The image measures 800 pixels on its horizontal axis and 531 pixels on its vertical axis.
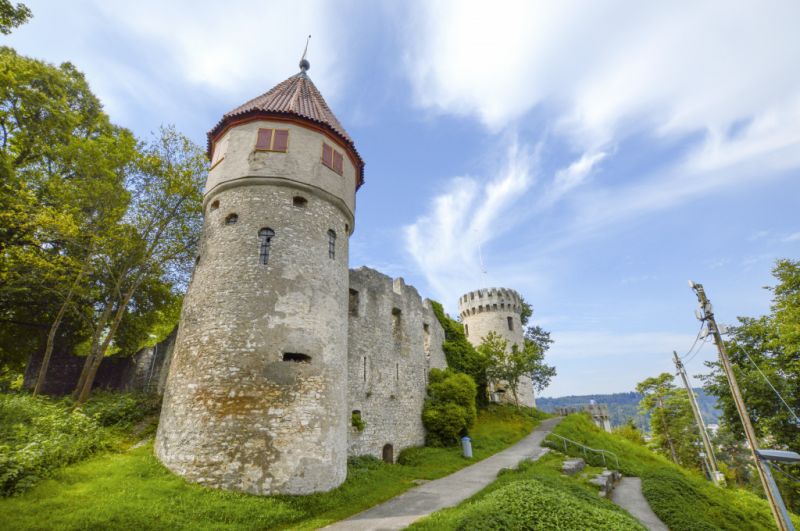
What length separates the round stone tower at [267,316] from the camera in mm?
10797

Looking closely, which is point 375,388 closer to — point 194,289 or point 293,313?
point 293,313

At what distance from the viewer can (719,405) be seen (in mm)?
24625

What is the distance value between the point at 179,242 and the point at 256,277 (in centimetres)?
946

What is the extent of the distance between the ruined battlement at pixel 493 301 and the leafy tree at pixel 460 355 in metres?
13.0

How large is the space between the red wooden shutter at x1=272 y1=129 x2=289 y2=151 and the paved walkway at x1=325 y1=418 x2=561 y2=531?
475 inches

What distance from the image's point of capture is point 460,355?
27.5 metres

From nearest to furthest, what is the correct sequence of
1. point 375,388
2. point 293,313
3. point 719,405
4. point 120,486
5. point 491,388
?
point 120,486
point 293,313
point 375,388
point 719,405
point 491,388

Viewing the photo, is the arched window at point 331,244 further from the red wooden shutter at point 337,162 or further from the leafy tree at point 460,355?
the leafy tree at point 460,355

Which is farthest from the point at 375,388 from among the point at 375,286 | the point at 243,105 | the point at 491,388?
the point at 491,388

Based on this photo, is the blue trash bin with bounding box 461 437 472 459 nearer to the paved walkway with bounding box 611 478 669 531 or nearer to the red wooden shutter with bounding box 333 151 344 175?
the paved walkway with bounding box 611 478 669 531

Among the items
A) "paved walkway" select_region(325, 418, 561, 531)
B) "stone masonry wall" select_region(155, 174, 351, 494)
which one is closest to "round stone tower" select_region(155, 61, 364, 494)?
"stone masonry wall" select_region(155, 174, 351, 494)

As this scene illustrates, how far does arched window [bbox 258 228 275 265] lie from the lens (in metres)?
13.0

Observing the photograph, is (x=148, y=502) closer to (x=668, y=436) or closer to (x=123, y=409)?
(x=123, y=409)

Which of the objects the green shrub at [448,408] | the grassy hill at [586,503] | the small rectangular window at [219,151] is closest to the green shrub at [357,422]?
the green shrub at [448,408]
